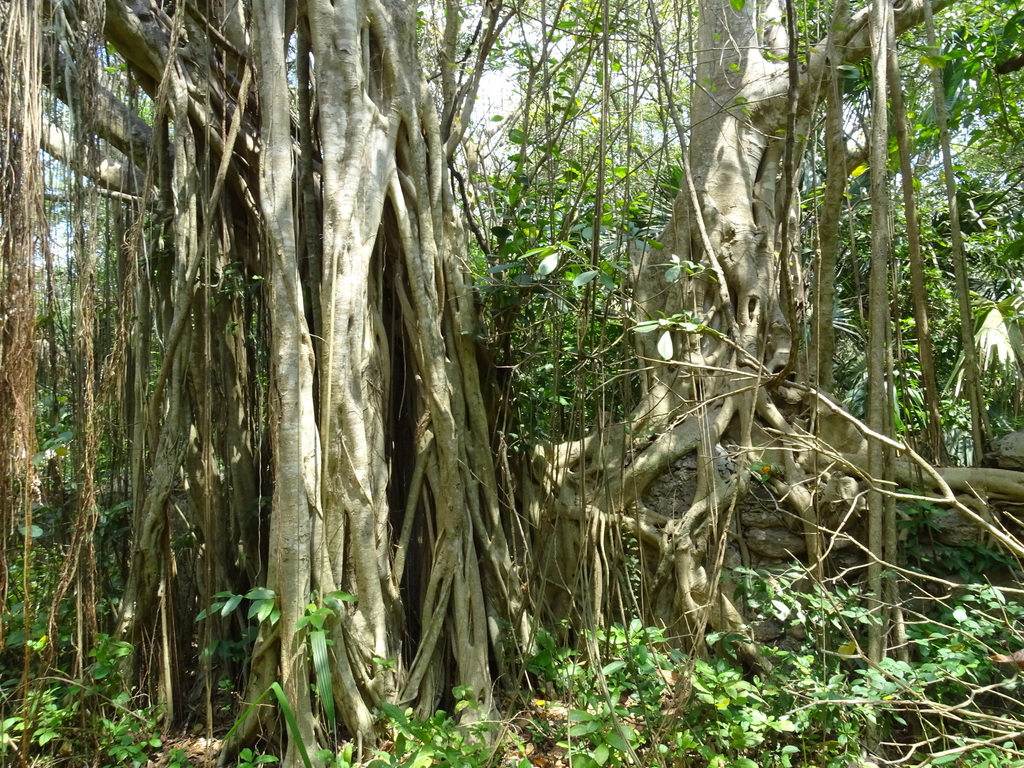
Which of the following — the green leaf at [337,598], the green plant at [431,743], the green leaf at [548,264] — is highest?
the green leaf at [548,264]

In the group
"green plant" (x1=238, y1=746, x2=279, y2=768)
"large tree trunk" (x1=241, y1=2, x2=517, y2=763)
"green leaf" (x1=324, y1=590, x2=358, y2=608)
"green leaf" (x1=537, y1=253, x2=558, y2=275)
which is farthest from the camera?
"green leaf" (x1=537, y1=253, x2=558, y2=275)

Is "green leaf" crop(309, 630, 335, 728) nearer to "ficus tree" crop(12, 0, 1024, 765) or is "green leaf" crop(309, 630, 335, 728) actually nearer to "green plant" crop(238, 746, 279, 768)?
"ficus tree" crop(12, 0, 1024, 765)

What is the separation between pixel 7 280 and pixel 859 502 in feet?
11.2

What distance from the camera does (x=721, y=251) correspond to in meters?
4.05

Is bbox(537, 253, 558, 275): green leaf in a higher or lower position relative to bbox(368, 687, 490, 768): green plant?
higher

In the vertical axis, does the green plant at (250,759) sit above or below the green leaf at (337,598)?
below

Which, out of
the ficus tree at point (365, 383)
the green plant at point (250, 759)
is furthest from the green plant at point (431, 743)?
the green plant at point (250, 759)

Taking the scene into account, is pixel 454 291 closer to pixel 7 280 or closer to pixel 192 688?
pixel 7 280

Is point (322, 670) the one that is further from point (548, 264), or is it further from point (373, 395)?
point (548, 264)

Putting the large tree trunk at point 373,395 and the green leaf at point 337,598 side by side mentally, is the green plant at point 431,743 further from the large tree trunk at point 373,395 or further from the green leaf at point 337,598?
the green leaf at point 337,598

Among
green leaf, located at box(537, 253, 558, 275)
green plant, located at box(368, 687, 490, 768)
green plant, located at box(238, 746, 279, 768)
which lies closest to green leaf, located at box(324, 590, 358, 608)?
green plant, located at box(368, 687, 490, 768)

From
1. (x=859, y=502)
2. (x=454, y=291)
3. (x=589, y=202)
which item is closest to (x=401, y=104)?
(x=454, y=291)

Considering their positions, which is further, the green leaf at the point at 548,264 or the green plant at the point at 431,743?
the green leaf at the point at 548,264

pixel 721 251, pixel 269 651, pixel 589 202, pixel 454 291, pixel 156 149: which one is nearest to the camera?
pixel 269 651
